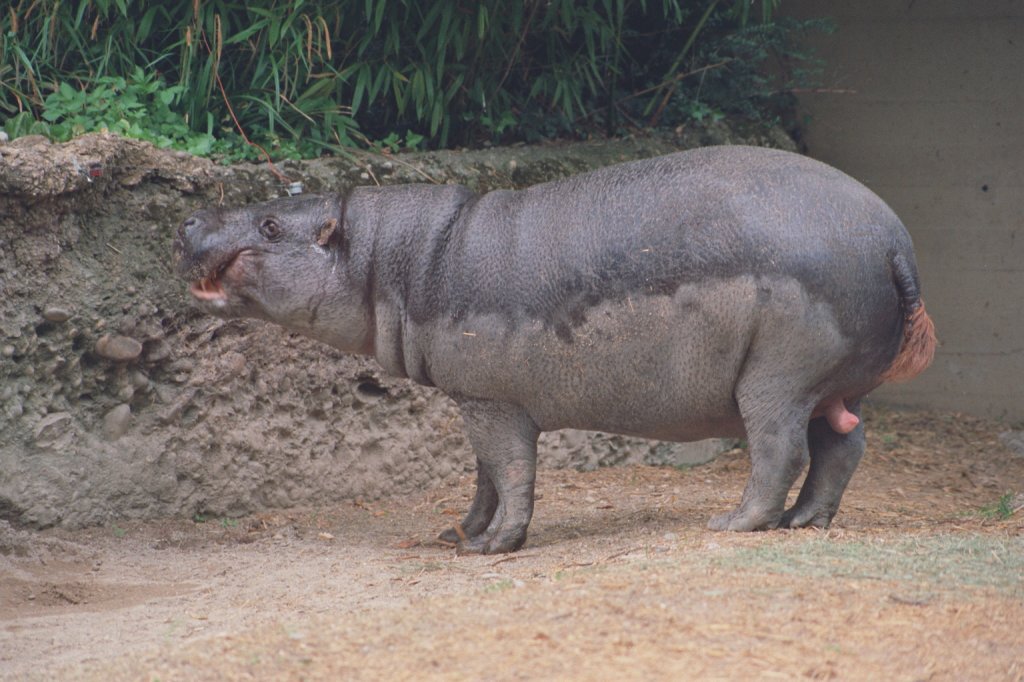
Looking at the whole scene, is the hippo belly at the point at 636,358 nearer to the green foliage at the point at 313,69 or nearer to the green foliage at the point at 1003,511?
the green foliage at the point at 1003,511

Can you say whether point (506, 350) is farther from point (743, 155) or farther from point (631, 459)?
point (631, 459)

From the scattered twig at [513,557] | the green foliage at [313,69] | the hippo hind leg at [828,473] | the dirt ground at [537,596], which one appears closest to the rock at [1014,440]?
the dirt ground at [537,596]

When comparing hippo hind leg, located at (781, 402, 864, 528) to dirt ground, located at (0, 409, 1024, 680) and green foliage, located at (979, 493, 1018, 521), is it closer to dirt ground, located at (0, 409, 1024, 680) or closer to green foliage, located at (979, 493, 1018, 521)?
dirt ground, located at (0, 409, 1024, 680)

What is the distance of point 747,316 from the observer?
509 cm

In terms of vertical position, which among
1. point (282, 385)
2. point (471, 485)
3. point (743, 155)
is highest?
point (743, 155)

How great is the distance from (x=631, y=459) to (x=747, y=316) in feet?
10.2

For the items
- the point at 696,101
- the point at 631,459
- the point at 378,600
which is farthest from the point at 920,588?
the point at 696,101

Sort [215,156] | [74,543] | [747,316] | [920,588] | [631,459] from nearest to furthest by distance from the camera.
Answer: [920,588] → [747,316] → [74,543] → [215,156] → [631,459]

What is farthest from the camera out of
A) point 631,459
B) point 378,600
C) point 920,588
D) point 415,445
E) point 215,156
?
point 631,459

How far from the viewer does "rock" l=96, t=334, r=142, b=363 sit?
246 inches

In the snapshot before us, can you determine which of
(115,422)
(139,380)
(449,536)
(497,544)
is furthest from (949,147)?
(115,422)

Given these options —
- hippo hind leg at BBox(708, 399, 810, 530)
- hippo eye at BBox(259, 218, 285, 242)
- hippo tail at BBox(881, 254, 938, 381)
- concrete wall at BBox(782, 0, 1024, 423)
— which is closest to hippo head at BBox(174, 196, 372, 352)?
hippo eye at BBox(259, 218, 285, 242)

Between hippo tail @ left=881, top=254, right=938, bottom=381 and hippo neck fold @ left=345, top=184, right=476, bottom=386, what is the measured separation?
1829mm

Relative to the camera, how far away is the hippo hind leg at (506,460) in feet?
18.5
